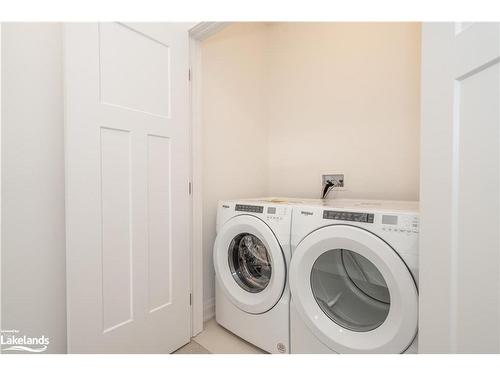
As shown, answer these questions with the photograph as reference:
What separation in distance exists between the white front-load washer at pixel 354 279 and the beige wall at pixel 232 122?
27.9 inches

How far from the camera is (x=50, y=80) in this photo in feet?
3.23

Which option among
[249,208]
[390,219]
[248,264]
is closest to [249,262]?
[248,264]

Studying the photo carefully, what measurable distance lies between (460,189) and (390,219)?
0.33 metres

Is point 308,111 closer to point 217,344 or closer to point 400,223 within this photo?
point 400,223

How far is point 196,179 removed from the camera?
58.3 inches

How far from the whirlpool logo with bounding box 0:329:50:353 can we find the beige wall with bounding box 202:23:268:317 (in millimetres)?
858

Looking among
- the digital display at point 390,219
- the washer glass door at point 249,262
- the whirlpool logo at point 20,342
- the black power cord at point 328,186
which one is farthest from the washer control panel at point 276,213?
the whirlpool logo at point 20,342

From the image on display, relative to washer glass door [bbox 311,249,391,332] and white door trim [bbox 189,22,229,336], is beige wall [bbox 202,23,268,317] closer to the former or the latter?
white door trim [bbox 189,22,229,336]

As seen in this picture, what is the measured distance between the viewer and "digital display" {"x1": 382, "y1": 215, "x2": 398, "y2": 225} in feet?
2.90

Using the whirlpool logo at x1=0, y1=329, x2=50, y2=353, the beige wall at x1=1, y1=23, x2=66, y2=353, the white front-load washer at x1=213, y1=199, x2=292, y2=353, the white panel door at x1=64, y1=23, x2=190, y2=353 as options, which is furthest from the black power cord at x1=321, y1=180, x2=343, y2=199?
the whirlpool logo at x1=0, y1=329, x2=50, y2=353

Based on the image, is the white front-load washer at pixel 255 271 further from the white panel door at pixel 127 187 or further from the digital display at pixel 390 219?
the digital display at pixel 390 219
